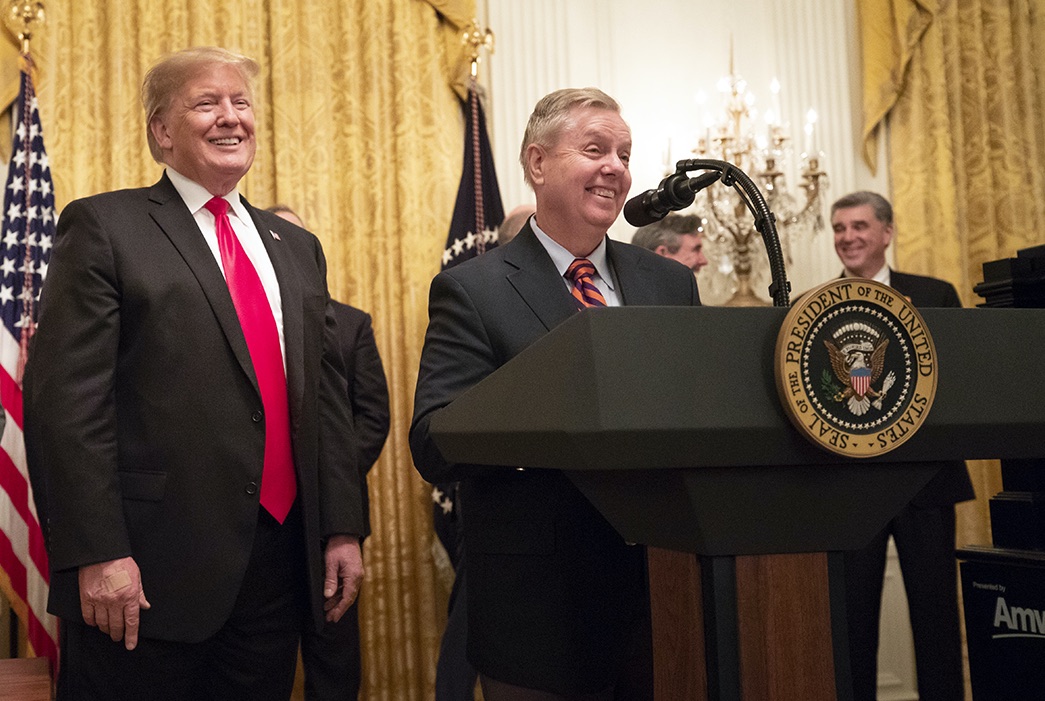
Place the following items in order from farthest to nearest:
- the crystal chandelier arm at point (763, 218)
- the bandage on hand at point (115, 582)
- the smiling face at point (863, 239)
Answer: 1. the smiling face at point (863, 239)
2. the bandage on hand at point (115, 582)
3. the crystal chandelier arm at point (763, 218)

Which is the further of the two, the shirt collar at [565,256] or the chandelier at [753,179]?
the chandelier at [753,179]

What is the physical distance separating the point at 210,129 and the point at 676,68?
379cm

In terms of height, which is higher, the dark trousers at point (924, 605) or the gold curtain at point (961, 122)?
the gold curtain at point (961, 122)

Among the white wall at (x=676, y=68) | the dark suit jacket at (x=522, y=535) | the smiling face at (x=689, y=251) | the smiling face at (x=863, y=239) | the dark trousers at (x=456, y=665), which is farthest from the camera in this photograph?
the white wall at (x=676, y=68)

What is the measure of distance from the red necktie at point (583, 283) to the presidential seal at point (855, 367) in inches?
31.4

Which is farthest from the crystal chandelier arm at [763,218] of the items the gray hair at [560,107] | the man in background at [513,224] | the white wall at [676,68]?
the white wall at [676,68]

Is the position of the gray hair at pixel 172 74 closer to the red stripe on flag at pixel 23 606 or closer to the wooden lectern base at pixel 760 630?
the wooden lectern base at pixel 760 630

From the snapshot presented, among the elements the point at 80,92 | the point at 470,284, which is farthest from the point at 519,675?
the point at 80,92

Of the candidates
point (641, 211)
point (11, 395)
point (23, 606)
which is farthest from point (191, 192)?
point (23, 606)

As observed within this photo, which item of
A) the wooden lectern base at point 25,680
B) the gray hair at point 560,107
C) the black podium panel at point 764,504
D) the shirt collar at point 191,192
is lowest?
Result: the wooden lectern base at point 25,680

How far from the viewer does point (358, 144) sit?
16.0 feet

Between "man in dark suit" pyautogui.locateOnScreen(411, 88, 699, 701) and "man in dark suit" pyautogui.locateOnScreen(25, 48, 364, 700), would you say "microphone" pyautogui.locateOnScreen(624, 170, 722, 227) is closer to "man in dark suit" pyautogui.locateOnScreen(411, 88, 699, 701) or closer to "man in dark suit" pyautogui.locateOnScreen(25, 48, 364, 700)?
"man in dark suit" pyautogui.locateOnScreen(411, 88, 699, 701)

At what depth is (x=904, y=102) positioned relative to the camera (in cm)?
551

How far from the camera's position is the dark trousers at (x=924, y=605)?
390cm
